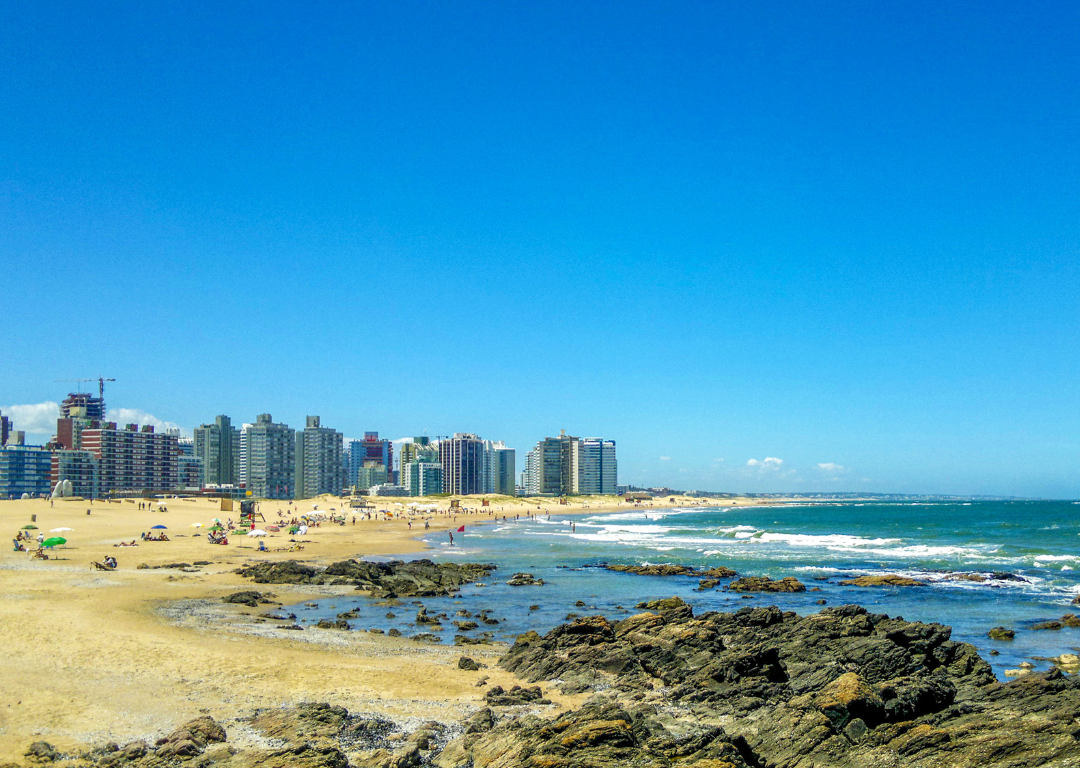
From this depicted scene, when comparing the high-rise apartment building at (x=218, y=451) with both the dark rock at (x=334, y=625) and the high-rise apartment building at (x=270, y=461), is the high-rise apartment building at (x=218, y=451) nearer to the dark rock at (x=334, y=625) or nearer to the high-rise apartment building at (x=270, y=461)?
the high-rise apartment building at (x=270, y=461)

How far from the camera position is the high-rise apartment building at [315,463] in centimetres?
18288

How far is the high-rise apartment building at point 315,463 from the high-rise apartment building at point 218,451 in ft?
60.3

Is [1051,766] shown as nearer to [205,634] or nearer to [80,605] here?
[205,634]

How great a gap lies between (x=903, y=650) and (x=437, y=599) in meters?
21.3

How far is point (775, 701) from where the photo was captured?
15711 mm

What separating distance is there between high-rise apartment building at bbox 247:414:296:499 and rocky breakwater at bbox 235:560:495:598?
133083mm

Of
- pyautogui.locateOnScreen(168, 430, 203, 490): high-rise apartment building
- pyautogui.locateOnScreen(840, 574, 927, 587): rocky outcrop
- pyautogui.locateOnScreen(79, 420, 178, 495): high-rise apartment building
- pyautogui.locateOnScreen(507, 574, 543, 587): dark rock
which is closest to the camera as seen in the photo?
pyautogui.locateOnScreen(840, 574, 927, 587): rocky outcrop

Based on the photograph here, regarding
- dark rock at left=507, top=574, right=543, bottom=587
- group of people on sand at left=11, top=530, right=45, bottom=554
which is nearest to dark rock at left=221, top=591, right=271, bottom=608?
dark rock at left=507, top=574, right=543, bottom=587

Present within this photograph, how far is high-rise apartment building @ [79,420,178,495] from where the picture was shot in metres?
147

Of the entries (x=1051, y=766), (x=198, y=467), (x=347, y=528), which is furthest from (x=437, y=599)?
(x=198, y=467)

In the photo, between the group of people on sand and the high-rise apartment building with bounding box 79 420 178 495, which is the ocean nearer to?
the group of people on sand

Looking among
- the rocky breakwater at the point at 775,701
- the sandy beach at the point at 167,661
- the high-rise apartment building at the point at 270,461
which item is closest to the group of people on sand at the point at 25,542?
the sandy beach at the point at 167,661

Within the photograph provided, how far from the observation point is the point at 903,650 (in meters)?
18.0

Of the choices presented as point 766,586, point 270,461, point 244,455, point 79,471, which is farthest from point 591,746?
point 244,455
